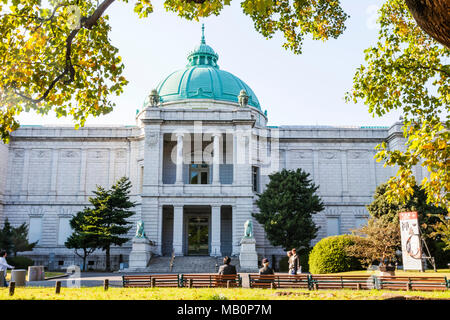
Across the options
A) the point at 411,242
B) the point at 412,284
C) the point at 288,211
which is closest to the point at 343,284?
the point at 412,284

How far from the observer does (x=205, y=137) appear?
1547 inches

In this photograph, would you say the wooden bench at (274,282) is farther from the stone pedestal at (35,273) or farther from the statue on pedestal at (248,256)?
the statue on pedestal at (248,256)

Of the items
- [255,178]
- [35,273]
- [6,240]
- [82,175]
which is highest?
[82,175]

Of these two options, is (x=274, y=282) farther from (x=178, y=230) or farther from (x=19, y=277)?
(x=178, y=230)

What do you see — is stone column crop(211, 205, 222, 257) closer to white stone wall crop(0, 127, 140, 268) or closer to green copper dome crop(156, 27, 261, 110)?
white stone wall crop(0, 127, 140, 268)

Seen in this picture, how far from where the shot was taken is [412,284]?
523 inches

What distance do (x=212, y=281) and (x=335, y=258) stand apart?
10.9 metres

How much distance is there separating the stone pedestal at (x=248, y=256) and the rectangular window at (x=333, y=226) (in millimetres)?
13474

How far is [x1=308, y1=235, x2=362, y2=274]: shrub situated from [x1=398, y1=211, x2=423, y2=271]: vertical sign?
6398mm

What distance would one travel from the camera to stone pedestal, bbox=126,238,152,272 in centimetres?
3056

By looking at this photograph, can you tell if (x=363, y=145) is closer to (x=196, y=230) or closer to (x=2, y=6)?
(x=196, y=230)

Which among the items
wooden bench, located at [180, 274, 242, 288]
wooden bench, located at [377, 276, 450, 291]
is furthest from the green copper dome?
wooden bench, located at [377, 276, 450, 291]

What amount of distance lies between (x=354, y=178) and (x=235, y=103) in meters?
14.9
